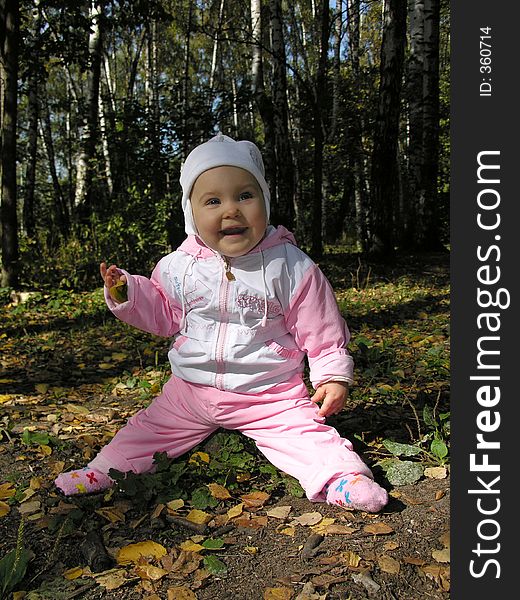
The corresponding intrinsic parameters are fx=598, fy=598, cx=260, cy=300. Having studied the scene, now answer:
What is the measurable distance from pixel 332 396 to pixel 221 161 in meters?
1.08

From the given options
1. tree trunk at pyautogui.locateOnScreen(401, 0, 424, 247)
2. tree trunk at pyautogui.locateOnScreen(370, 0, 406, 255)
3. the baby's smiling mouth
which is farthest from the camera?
tree trunk at pyautogui.locateOnScreen(401, 0, 424, 247)

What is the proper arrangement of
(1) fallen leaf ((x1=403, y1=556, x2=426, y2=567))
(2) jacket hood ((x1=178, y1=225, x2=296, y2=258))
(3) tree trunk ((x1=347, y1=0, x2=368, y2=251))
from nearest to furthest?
(1) fallen leaf ((x1=403, y1=556, x2=426, y2=567))
(2) jacket hood ((x1=178, y1=225, x2=296, y2=258))
(3) tree trunk ((x1=347, y1=0, x2=368, y2=251))

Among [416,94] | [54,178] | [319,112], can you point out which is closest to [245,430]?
[319,112]

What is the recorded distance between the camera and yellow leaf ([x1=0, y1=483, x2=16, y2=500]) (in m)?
2.50

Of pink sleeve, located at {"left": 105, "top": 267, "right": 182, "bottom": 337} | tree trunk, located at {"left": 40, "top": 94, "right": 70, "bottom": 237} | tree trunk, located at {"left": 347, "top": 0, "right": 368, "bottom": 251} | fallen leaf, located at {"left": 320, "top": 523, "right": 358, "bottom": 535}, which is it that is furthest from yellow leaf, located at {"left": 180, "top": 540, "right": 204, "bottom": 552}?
tree trunk, located at {"left": 347, "top": 0, "right": 368, "bottom": 251}

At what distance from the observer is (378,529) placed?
213 cm

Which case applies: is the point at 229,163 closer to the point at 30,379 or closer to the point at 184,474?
the point at 184,474

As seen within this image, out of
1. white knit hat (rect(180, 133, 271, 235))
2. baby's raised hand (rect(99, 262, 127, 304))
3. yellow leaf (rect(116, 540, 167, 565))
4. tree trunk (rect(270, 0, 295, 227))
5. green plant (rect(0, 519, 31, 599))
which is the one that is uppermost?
tree trunk (rect(270, 0, 295, 227))

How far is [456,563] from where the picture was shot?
5.69 ft

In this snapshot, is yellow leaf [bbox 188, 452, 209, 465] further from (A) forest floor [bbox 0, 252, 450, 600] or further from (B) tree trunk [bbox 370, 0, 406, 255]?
(B) tree trunk [bbox 370, 0, 406, 255]

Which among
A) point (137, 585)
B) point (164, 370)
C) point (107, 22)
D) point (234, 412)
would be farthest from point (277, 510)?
point (107, 22)

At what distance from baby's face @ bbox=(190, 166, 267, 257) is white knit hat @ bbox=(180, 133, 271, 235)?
0.08 ft

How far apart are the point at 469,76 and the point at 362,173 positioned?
16.5 m

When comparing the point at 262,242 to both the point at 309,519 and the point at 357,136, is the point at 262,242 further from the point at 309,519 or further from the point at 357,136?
the point at 357,136
